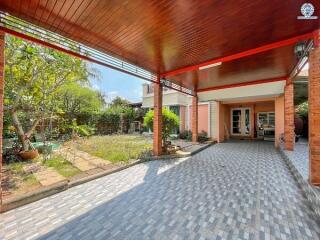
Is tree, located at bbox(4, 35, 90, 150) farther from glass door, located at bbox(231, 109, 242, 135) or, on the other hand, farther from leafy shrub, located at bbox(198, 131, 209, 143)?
glass door, located at bbox(231, 109, 242, 135)

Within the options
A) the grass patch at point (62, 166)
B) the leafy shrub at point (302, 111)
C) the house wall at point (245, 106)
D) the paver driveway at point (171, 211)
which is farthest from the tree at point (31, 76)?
the leafy shrub at point (302, 111)

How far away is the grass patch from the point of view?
187 inches

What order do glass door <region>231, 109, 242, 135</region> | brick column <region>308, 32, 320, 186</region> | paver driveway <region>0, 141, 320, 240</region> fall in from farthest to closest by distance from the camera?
glass door <region>231, 109, 242, 135</region> < brick column <region>308, 32, 320, 186</region> < paver driveway <region>0, 141, 320, 240</region>

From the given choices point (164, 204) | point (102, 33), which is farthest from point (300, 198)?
point (102, 33)

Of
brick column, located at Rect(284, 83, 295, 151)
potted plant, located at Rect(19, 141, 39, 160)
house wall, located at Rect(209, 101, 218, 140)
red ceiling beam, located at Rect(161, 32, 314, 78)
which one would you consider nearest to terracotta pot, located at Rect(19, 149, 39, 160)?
potted plant, located at Rect(19, 141, 39, 160)

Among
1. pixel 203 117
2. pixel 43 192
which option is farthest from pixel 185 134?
pixel 43 192

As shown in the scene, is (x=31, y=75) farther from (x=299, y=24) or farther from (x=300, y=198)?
(x=300, y=198)

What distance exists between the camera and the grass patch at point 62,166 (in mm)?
4738

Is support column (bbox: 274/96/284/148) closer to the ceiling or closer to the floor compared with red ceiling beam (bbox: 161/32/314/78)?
closer to the floor

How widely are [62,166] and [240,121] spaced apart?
13107 millimetres

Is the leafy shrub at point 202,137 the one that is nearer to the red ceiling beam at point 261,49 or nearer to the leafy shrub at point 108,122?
the red ceiling beam at point 261,49

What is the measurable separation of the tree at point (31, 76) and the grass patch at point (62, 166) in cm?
146

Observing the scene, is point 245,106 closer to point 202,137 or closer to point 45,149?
point 202,137

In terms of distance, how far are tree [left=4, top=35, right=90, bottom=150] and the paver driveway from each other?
14.0 ft
